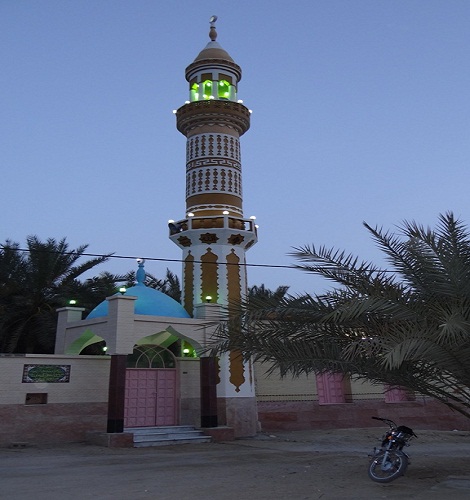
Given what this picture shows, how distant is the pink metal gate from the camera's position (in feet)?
63.1


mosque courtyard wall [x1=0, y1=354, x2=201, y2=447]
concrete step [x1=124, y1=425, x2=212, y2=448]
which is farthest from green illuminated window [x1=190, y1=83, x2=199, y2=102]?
concrete step [x1=124, y1=425, x2=212, y2=448]

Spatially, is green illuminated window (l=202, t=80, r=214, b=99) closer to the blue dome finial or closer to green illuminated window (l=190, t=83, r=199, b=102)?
green illuminated window (l=190, t=83, r=199, b=102)

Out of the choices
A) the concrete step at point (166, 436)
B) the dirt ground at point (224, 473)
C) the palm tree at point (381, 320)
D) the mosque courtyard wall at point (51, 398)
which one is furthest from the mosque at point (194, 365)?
the palm tree at point (381, 320)

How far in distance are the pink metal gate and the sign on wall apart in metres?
2.42

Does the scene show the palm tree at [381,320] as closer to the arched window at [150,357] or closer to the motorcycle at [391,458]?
the motorcycle at [391,458]

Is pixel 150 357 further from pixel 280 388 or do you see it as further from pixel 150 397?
pixel 280 388

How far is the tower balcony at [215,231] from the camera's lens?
860 inches

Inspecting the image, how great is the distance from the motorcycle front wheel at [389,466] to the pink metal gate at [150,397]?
11.4 meters

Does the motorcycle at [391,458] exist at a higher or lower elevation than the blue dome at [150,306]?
lower

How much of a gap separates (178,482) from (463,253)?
639 cm

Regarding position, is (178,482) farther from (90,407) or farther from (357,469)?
(90,407)

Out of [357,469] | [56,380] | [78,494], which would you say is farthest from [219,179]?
[78,494]

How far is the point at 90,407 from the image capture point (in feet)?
59.7

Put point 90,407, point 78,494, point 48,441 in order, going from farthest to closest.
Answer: point 90,407 → point 48,441 → point 78,494
